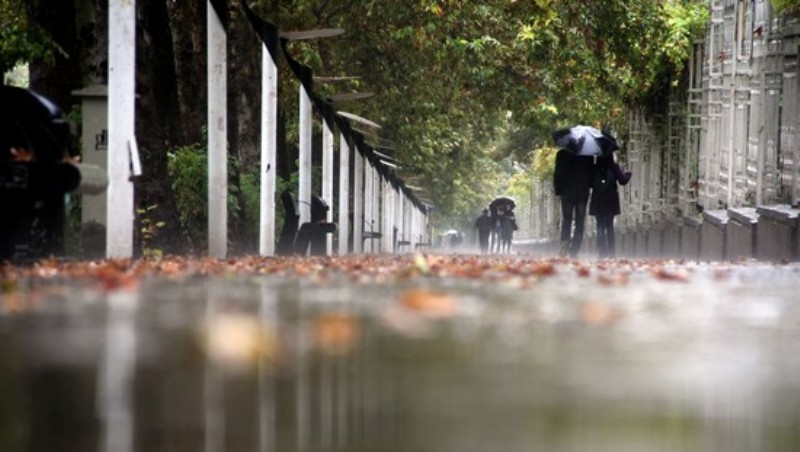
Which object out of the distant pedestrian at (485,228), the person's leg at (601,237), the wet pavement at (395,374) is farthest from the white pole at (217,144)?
the distant pedestrian at (485,228)

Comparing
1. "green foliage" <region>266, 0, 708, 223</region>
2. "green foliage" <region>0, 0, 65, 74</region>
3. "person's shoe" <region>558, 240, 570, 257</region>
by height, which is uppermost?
"green foliage" <region>266, 0, 708, 223</region>

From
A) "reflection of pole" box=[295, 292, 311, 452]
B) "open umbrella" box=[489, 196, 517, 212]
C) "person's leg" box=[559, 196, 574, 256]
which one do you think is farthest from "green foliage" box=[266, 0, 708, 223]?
"open umbrella" box=[489, 196, 517, 212]

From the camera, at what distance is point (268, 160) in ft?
74.5

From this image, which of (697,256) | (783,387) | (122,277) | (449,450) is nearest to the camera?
(449,450)

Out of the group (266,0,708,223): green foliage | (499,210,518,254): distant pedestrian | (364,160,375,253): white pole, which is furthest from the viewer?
(499,210,518,254): distant pedestrian

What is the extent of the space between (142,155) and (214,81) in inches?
64.5

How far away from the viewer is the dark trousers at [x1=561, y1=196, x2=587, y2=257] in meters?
26.1

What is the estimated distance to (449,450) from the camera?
124 inches

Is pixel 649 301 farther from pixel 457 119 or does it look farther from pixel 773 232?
pixel 457 119

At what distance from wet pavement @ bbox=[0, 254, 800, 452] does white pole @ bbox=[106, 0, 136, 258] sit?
27.7 ft

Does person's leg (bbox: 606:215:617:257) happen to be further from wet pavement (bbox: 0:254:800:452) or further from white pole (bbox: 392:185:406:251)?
white pole (bbox: 392:185:406:251)

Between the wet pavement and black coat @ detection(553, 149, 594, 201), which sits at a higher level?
black coat @ detection(553, 149, 594, 201)

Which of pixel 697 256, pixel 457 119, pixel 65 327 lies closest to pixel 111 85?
pixel 65 327

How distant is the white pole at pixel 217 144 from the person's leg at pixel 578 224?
7.25 m
